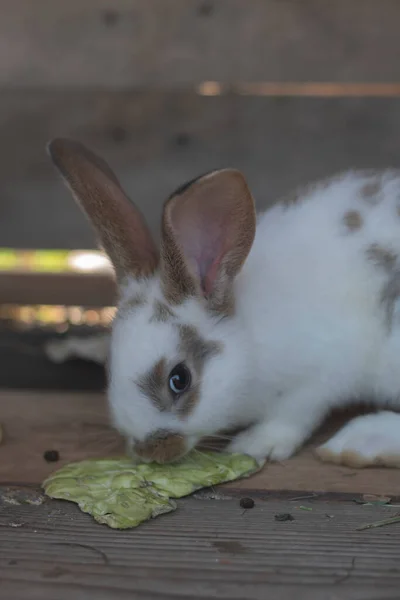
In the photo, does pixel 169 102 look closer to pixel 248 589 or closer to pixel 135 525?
pixel 135 525

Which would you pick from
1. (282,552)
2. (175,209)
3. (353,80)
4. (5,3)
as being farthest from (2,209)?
(282,552)

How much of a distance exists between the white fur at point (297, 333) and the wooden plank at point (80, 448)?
97 millimetres

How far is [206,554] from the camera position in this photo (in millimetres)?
1177

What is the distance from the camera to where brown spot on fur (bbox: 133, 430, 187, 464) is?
57.1 inches

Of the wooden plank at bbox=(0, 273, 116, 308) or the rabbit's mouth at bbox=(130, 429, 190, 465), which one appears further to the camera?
the wooden plank at bbox=(0, 273, 116, 308)

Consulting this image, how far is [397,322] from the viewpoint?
1574mm

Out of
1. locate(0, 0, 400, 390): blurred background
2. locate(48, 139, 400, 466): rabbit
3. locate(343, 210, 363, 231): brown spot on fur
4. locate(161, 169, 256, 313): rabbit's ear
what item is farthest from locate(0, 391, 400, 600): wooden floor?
locate(0, 0, 400, 390): blurred background

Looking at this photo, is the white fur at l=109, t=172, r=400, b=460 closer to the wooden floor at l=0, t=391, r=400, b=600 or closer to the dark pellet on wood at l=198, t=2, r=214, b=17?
the wooden floor at l=0, t=391, r=400, b=600

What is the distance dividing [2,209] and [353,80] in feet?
3.97

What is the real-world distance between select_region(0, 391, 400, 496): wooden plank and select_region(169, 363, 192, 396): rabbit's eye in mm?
201

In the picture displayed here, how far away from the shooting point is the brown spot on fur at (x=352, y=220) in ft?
5.46

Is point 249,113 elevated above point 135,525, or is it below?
above

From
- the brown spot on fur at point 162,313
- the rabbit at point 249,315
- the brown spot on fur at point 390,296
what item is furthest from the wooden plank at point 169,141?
the brown spot on fur at point 162,313

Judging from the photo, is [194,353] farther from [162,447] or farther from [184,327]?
[162,447]
